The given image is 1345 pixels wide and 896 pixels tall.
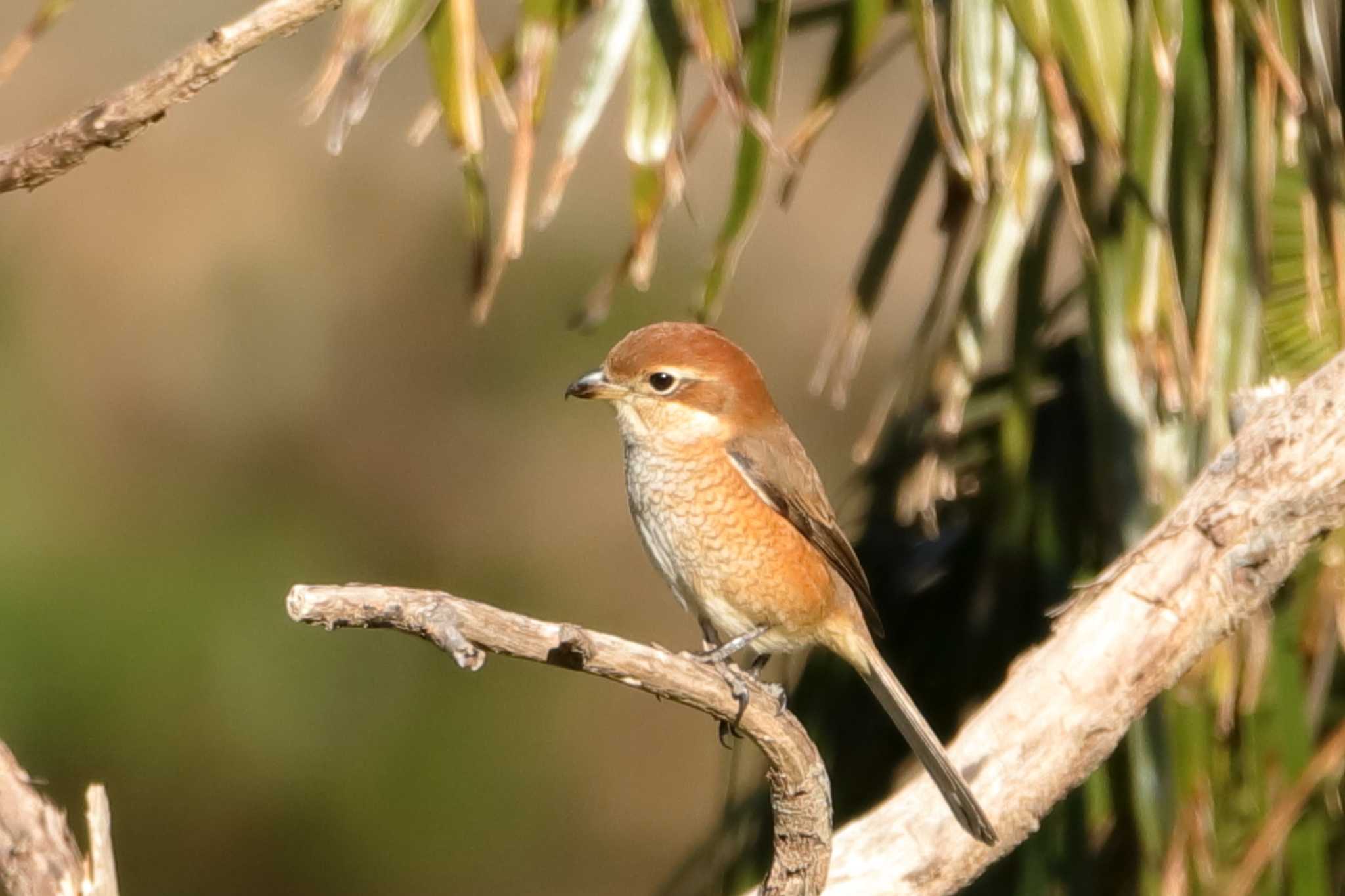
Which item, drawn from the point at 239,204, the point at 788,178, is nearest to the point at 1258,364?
the point at 788,178

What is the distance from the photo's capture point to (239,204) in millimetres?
7078

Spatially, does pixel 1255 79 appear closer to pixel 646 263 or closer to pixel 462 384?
pixel 646 263

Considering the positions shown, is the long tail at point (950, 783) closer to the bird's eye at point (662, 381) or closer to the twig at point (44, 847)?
the bird's eye at point (662, 381)

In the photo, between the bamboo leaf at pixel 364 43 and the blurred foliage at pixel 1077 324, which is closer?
the bamboo leaf at pixel 364 43

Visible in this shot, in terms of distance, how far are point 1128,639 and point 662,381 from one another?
→ 0.93 meters

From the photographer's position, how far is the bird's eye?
2.95 metres

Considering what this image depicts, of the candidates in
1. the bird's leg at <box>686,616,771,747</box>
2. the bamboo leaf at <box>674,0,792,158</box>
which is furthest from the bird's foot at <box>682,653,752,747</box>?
the bamboo leaf at <box>674,0,792,158</box>

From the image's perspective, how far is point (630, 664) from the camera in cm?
202

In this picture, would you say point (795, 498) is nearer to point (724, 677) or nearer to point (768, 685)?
point (768, 685)

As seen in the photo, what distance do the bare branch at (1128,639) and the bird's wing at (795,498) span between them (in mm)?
430

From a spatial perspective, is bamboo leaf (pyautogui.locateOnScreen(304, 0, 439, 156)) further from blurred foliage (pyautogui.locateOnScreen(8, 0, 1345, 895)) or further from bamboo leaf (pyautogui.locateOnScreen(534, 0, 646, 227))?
bamboo leaf (pyautogui.locateOnScreen(534, 0, 646, 227))

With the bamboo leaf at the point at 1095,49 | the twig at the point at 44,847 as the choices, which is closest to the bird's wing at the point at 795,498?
the bamboo leaf at the point at 1095,49

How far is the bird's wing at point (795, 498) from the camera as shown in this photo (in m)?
2.97

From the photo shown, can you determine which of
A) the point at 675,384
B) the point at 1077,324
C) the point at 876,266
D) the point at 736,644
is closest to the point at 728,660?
the point at 736,644
